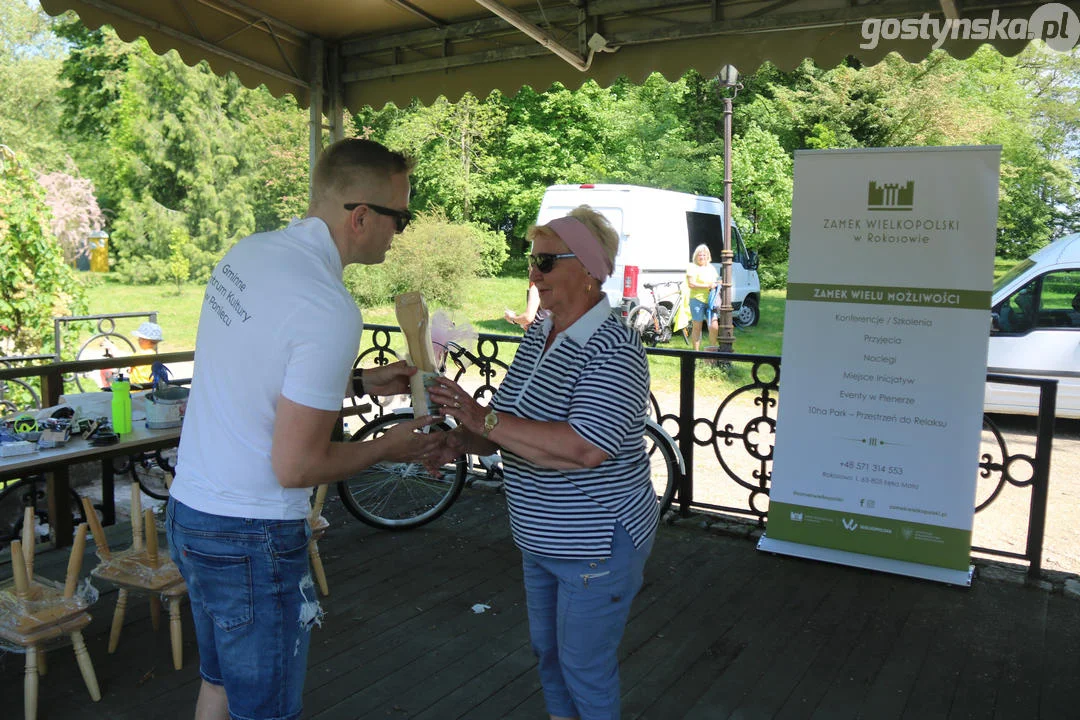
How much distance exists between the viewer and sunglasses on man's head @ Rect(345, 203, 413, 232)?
1.74 metres

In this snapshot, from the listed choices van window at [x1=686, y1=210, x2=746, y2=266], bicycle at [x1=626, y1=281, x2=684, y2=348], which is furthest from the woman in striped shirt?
van window at [x1=686, y1=210, x2=746, y2=266]

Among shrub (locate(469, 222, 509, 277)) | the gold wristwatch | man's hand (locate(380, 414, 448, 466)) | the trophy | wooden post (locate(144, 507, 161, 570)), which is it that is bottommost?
wooden post (locate(144, 507, 161, 570))

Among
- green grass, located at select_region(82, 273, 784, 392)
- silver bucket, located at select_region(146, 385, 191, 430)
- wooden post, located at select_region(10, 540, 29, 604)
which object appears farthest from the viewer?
green grass, located at select_region(82, 273, 784, 392)

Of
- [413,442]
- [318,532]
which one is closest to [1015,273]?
[318,532]

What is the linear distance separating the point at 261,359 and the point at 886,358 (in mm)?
3336

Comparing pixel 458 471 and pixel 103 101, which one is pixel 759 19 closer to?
pixel 458 471

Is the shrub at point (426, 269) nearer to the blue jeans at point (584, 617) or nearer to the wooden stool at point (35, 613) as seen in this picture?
the wooden stool at point (35, 613)

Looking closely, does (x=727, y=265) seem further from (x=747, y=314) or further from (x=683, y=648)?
(x=683, y=648)

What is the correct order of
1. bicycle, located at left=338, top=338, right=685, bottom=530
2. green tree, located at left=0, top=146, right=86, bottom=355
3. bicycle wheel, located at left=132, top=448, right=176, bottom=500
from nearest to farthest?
bicycle, located at left=338, top=338, right=685, bottom=530 → bicycle wheel, located at left=132, top=448, right=176, bottom=500 → green tree, located at left=0, top=146, right=86, bottom=355

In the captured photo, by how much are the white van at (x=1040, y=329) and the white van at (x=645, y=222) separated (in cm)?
575

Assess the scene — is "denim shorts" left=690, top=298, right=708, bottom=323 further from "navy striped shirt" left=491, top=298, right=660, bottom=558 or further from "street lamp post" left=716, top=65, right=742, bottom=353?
"navy striped shirt" left=491, top=298, right=660, bottom=558

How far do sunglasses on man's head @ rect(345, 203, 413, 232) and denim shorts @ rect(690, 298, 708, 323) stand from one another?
12273 mm

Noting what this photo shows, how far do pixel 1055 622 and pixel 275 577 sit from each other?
11.3 ft

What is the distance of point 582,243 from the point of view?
78.2 inches
